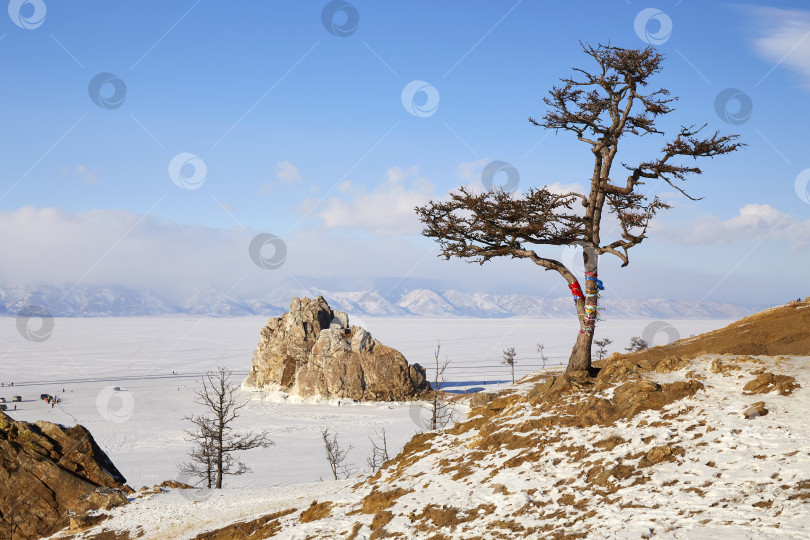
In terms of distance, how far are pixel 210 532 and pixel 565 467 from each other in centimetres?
1130

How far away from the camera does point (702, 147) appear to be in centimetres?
1838

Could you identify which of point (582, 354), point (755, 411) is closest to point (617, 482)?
point (755, 411)

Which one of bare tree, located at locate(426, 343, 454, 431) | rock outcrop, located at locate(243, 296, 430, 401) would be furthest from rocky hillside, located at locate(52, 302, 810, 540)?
rock outcrop, located at locate(243, 296, 430, 401)

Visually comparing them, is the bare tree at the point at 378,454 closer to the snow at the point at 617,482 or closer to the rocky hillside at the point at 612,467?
the snow at the point at 617,482

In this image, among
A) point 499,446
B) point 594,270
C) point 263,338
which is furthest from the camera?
point 263,338

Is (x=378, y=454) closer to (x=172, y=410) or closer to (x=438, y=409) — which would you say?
(x=438, y=409)

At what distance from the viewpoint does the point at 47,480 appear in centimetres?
2238

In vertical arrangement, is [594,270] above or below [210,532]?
above

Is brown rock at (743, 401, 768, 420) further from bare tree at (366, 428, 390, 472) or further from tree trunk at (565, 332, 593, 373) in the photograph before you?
bare tree at (366, 428, 390, 472)

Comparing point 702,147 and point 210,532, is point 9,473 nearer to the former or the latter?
point 210,532

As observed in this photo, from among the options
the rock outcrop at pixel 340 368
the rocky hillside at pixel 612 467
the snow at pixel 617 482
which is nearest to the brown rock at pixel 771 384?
the rocky hillside at pixel 612 467

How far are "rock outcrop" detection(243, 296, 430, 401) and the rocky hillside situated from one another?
5137cm

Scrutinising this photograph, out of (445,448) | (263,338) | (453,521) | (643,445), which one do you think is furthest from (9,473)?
(263,338)

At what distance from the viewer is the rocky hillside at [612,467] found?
1091 cm
